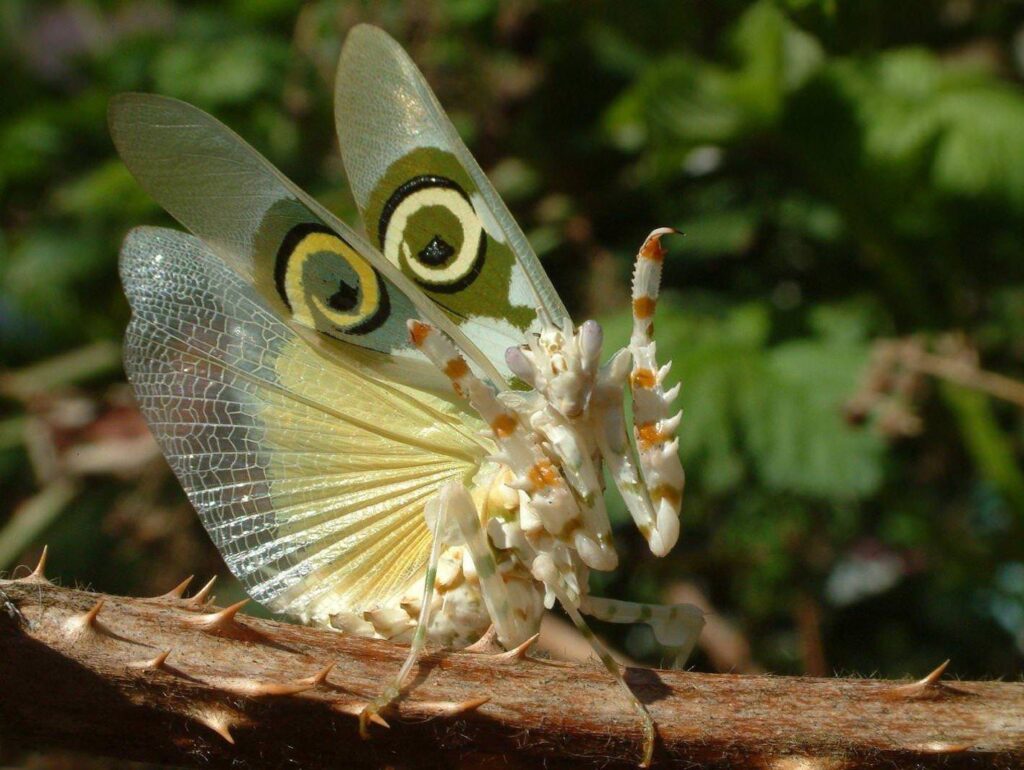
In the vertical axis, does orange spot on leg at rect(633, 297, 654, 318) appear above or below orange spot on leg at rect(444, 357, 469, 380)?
above

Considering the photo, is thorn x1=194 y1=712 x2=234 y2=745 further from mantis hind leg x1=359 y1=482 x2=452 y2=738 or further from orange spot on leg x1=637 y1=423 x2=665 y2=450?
orange spot on leg x1=637 y1=423 x2=665 y2=450

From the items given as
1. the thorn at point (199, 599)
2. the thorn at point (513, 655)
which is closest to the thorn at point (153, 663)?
the thorn at point (199, 599)

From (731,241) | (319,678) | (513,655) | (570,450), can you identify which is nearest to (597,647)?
(513,655)

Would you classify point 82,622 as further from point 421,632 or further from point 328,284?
point 328,284

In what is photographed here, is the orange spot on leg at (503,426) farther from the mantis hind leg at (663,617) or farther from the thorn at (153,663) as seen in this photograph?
the thorn at (153,663)

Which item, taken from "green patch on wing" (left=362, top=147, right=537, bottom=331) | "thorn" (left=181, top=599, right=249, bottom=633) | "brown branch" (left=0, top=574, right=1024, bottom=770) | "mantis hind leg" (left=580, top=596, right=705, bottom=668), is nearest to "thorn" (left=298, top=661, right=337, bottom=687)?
"brown branch" (left=0, top=574, right=1024, bottom=770)
